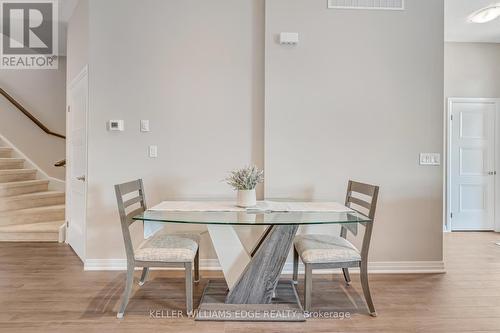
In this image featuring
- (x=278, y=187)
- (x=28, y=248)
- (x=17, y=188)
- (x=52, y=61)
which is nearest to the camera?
(x=278, y=187)

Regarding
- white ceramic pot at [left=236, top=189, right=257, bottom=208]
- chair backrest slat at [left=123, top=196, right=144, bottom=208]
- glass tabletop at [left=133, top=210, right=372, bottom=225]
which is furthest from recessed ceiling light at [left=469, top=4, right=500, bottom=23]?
chair backrest slat at [left=123, top=196, right=144, bottom=208]

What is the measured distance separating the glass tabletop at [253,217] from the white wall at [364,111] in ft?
2.68

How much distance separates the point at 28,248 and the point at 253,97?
3.02m

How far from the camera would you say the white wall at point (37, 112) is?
5094 millimetres

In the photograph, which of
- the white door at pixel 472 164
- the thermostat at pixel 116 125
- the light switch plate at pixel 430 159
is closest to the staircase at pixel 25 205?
the thermostat at pixel 116 125

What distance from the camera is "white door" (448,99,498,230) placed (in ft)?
15.3

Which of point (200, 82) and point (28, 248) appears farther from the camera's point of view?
point (28, 248)

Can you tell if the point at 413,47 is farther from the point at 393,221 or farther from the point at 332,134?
the point at 393,221

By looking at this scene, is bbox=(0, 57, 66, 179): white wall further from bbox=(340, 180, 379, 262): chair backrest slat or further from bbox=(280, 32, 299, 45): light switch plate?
bbox=(340, 180, 379, 262): chair backrest slat

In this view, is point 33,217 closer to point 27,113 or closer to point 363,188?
point 27,113

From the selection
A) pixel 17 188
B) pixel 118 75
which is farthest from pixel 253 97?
pixel 17 188

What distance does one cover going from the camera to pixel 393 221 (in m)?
2.99

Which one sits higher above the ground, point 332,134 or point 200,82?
point 200,82

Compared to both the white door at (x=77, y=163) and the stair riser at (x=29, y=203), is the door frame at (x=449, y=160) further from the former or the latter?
the stair riser at (x=29, y=203)
